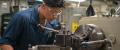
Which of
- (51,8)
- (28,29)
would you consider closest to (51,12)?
(51,8)

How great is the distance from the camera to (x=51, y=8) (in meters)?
2.46

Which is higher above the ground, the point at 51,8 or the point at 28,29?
the point at 51,8

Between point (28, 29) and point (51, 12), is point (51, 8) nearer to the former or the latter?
point (51, 12)

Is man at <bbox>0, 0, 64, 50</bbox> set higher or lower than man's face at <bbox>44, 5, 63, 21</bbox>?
lower

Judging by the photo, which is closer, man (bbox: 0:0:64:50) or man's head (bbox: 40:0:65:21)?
man's head (bbox: 40:0:65:21)

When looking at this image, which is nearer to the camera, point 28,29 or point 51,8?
point 51,8

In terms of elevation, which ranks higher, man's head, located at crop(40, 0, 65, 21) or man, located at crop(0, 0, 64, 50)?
man's head, located at crop(40, 0, 65, 21)

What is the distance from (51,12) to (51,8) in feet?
0.22

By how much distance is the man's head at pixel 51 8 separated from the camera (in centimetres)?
237

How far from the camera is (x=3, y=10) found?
6.16m

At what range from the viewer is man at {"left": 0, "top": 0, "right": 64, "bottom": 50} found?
2514 millimetres

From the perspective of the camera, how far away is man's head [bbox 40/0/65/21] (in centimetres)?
237

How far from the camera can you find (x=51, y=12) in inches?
99.3

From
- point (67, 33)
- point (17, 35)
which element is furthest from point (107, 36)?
point (17, 35)
